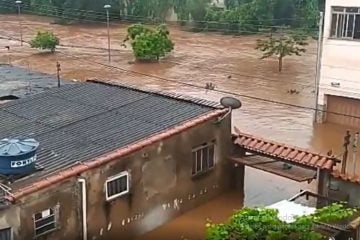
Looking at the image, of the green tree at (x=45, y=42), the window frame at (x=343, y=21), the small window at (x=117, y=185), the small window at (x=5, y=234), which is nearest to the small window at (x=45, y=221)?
the small window at (x=5, y=234)

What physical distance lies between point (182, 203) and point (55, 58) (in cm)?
2917

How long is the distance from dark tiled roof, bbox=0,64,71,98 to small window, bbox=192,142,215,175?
8.33m

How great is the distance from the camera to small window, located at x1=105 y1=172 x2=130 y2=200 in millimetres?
14203

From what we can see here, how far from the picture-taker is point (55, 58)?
43094mm

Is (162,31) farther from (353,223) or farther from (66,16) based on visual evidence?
(353,223)

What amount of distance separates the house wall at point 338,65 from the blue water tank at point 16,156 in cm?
1630

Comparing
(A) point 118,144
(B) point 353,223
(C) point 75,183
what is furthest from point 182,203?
(B) point 353,223

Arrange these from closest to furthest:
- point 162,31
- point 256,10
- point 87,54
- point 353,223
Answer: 1. point 353,223
2. point 162,31
3. point 87,54
4. point 256,10

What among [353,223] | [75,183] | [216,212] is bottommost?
[216,212]

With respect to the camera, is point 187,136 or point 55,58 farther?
point 55,58

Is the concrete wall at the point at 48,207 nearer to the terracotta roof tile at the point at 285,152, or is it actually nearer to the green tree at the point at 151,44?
the terracotta roof tile at the point at 285,152

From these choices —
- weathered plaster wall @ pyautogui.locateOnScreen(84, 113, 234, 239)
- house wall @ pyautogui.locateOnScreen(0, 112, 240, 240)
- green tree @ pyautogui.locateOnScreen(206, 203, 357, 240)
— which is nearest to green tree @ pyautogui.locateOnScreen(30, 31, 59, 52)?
house wall @ pyautogui.locateOnScreen(0, 112, 240, 240)

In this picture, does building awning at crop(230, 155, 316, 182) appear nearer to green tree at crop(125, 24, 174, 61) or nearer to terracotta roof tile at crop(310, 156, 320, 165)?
terracotta roof tile at crop(310, 156, 320, 165)

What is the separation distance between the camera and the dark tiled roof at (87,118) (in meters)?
14.5
